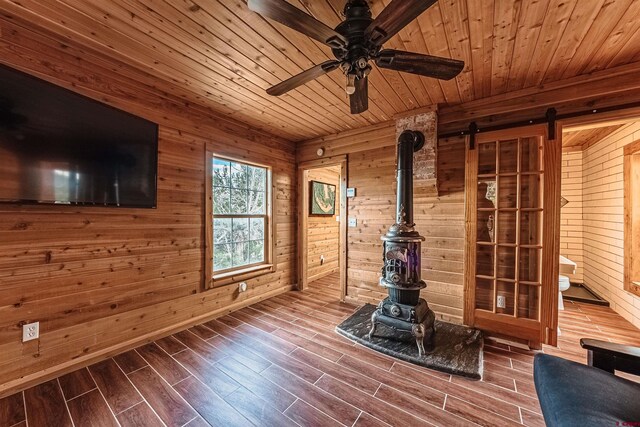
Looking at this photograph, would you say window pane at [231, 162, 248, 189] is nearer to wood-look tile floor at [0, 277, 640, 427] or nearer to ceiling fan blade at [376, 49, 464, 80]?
wood-look tile floor at [0, 277, 640, 427]

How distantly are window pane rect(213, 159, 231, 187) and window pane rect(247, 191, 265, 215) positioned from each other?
441 millimetres

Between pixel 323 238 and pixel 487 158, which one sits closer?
pixel 487 158

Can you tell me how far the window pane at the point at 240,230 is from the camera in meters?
3.45

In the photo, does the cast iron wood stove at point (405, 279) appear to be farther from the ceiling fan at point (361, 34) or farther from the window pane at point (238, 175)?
the window pane at point (238, 175)

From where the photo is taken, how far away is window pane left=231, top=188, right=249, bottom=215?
343 cm

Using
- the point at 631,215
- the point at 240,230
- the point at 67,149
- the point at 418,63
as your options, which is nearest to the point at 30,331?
the point at 67,149

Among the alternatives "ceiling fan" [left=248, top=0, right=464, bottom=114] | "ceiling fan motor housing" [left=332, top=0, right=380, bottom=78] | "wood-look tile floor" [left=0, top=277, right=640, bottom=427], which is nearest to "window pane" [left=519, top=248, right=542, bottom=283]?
"wood-look tile floor" [left=0, top=277, right=640, bottom=427]

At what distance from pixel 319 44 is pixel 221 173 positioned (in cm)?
209

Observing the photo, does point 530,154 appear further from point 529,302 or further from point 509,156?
point 529,302

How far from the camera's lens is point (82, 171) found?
75.5 inches

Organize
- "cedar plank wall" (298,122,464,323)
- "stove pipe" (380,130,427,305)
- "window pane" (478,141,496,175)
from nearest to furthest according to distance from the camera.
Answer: "stove pipe" (380,130,427,305) → "window pane" (478,141,496,175) → "cedar plank wall" (298,122,464,323)

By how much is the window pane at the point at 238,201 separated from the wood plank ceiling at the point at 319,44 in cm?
130

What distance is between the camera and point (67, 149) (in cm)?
183

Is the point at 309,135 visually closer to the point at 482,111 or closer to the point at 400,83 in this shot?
the point at 400,83
